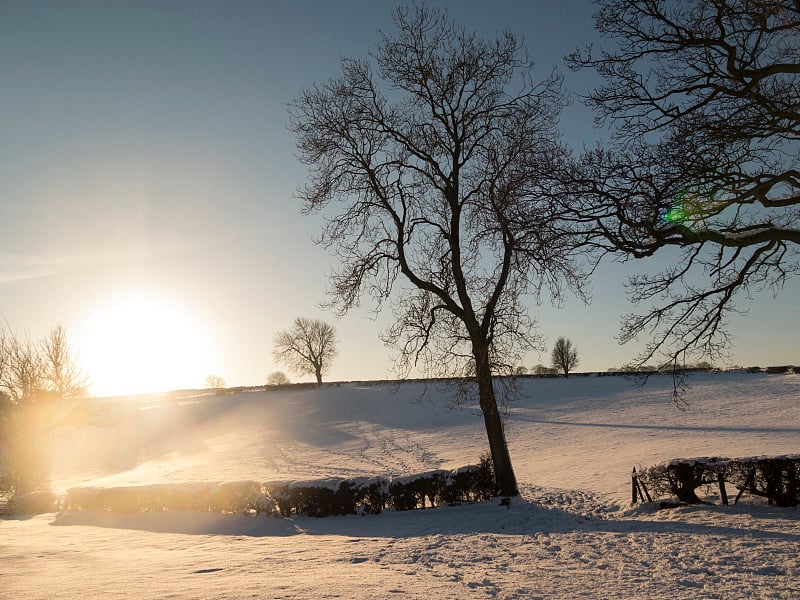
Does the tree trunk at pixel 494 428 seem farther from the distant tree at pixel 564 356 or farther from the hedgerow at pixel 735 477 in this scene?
the distant tree at pixel 564 356

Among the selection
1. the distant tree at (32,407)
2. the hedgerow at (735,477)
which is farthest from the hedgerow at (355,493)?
the distant tree at (32,407)

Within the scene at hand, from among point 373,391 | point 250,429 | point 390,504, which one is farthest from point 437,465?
point 373,391

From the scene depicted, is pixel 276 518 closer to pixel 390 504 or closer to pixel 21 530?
pixel 390 504

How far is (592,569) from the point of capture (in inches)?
301

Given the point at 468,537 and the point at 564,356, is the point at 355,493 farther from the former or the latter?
the point at 564,356

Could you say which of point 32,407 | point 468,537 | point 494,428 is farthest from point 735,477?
point 32,407

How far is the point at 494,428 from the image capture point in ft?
47.5

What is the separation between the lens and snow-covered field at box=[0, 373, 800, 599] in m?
6.84

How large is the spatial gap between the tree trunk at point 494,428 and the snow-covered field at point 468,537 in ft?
2.50

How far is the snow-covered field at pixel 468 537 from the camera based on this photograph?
6840 mm

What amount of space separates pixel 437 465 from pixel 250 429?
20230mm

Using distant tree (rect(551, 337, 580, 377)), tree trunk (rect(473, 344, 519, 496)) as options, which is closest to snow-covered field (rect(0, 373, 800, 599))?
tree trunk (rect(473, 344, 519, 496))

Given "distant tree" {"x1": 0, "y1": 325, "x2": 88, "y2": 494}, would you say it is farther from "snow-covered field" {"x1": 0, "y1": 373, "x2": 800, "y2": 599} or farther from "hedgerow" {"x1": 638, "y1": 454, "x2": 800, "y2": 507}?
"hedgerow" {"x1": 638, "y1": 454, "x2": 800, "y2": 507}

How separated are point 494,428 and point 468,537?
455 cm
